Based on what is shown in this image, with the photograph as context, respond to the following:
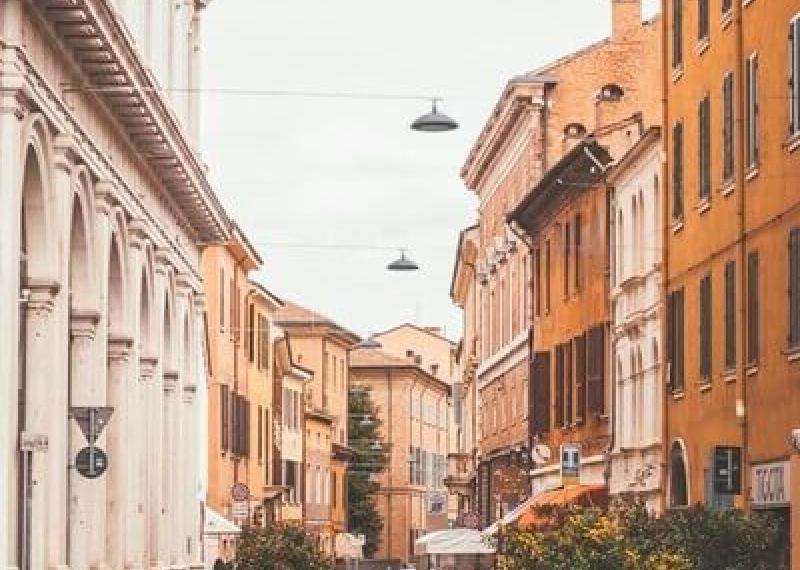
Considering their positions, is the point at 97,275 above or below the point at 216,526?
above

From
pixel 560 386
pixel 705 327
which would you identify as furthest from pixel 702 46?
pixel 560 386

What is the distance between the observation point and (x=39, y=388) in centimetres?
2889

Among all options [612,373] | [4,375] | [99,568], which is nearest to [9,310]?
[4,375]

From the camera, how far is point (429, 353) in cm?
17538

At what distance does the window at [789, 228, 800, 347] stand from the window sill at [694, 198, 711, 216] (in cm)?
667

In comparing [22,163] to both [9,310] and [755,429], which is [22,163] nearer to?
[9,310]

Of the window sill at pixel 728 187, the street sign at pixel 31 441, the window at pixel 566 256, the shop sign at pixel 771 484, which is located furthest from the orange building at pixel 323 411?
the street sign at pixel 31 441

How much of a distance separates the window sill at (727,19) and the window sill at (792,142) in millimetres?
4547

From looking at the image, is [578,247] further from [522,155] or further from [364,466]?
[364,466]

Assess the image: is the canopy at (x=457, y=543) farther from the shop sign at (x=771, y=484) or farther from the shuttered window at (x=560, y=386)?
the shop sign at (x=771, y=484)

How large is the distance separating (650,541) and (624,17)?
35.3 metres

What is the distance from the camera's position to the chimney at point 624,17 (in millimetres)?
65250

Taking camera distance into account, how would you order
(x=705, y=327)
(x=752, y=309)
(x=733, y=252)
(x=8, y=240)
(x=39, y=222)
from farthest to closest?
1. (x=705, y=327)
2. (x=733, y=252)
3. (x=752, y=309)
4. (x=39, y=222)
5. (x=8, y=240)

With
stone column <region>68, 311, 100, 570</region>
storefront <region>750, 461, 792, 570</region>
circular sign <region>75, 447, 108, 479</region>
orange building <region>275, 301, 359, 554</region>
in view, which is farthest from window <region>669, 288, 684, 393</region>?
orange building <region>275, 301, 359, 554</region>
